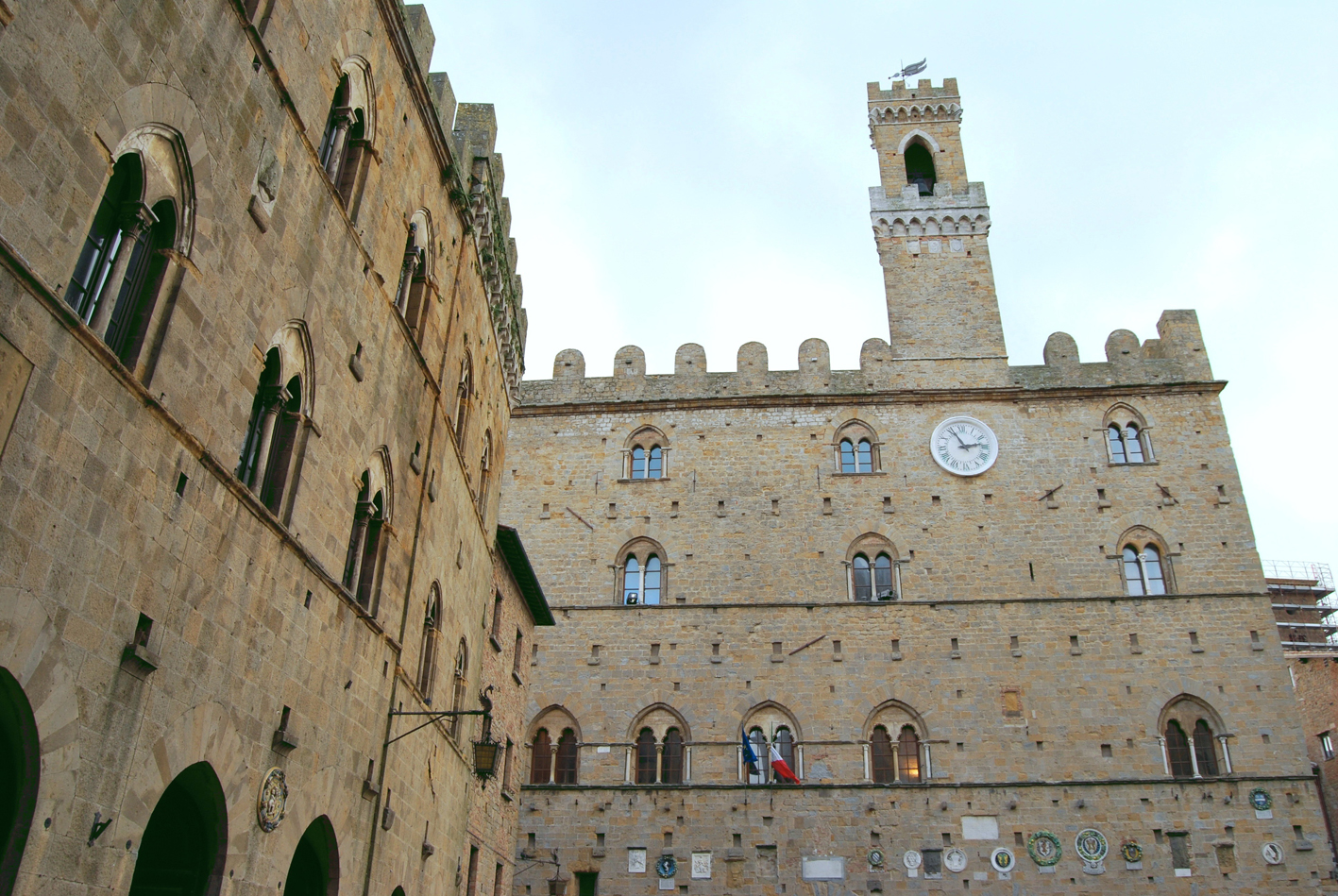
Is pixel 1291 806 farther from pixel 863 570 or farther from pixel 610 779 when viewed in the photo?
pixel 610 779

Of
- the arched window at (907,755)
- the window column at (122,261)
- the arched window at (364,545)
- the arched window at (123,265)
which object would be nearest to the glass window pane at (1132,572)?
the arched window at (907,755)

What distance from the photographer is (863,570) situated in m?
21.0

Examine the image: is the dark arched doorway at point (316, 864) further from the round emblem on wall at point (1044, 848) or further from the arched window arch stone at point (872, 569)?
the arched window arch stone at point (872, 569)

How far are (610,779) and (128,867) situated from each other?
1454 cm

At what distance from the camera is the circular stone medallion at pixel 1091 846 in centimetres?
1786

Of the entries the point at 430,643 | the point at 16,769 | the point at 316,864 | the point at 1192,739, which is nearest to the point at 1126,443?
the point at 1192,739

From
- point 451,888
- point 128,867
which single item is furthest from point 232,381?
point 451,888

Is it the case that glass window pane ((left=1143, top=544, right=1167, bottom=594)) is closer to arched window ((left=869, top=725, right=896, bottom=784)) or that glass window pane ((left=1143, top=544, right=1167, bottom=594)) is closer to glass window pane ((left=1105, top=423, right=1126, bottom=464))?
glass window pane ((left=1105, top=423, right=1126, bottom=464))

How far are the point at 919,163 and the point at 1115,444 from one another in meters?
9.35

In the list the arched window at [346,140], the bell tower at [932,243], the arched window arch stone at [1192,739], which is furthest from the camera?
the bell tower at [932,243]

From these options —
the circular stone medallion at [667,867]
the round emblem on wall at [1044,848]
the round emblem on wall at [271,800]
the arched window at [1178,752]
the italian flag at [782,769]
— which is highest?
the arched window at [1178,752]

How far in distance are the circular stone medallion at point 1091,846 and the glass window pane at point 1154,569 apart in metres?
4.97

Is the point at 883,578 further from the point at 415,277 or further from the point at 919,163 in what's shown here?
the point at 415,277

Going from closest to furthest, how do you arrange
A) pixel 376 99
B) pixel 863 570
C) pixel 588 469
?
1. pixel 376 99
2. pixel 863 570
3. pixel 588 469
